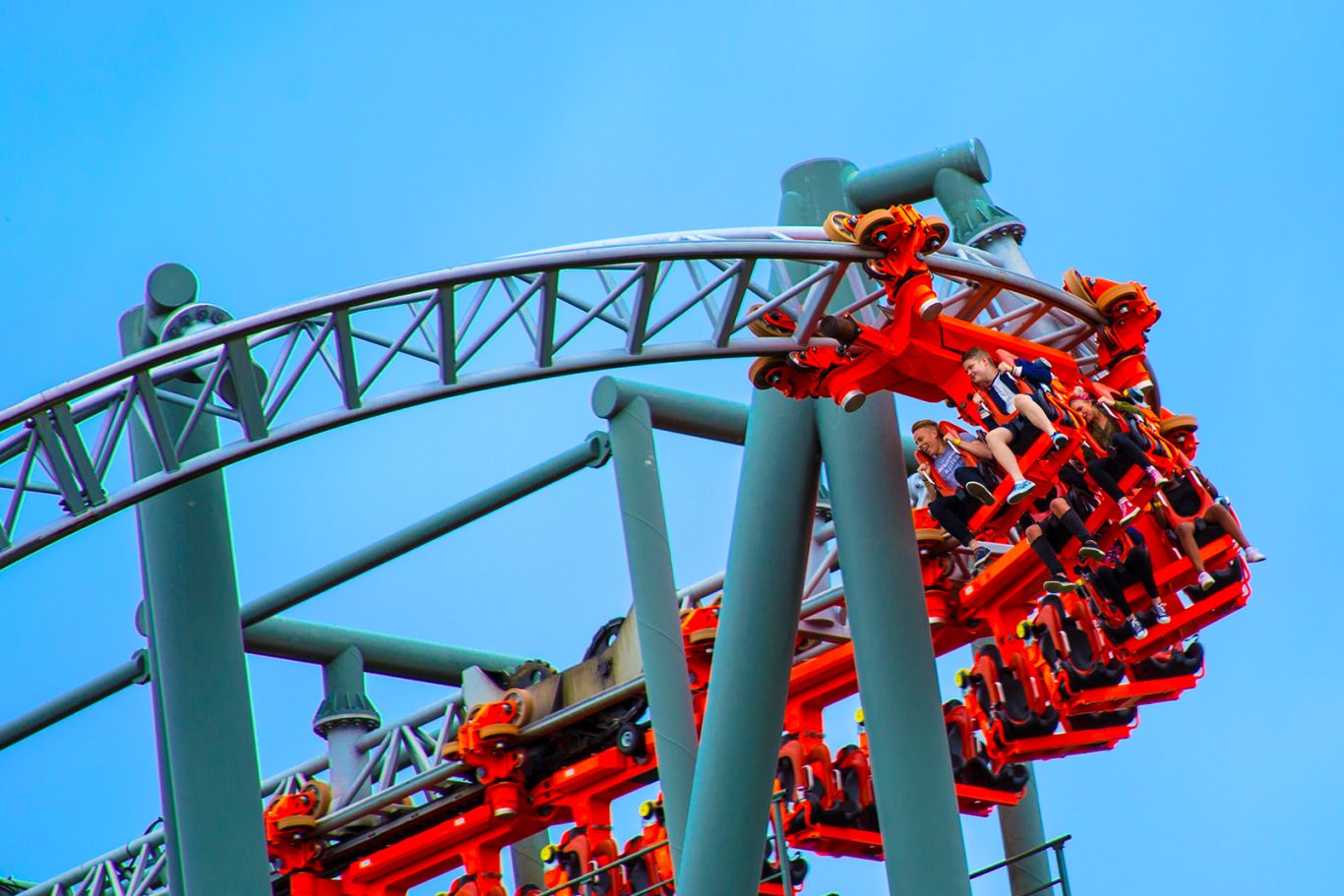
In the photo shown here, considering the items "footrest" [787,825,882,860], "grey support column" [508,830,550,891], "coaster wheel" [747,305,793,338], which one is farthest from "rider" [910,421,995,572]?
"grey support column" [508,830,550,891]

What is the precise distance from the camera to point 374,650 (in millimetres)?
20812

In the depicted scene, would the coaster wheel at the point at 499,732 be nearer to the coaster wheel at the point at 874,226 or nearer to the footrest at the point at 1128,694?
the footrest at the point at 1128,694

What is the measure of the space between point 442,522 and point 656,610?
10.1 feet

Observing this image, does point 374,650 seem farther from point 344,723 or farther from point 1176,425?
point 1176,425

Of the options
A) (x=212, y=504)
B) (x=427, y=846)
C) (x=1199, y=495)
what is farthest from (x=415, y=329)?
(x=427, y=846)

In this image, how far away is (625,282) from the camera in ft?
39.1

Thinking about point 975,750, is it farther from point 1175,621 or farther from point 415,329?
point 415,329

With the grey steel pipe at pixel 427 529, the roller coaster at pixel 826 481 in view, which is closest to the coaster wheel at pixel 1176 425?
the roller coaster at pixel 826 481

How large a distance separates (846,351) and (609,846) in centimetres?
757

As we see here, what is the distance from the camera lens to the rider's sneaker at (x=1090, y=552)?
509 inches

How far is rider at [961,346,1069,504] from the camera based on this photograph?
12719 mm

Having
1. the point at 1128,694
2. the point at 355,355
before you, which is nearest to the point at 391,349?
the point at 355,355

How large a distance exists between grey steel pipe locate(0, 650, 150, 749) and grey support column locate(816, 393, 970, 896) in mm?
7660

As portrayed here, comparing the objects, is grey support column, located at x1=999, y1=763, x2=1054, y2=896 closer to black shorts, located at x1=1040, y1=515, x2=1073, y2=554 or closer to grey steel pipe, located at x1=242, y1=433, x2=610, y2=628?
grey steel pipe, located at x1=242, y1=433, x2=610, y2=628
